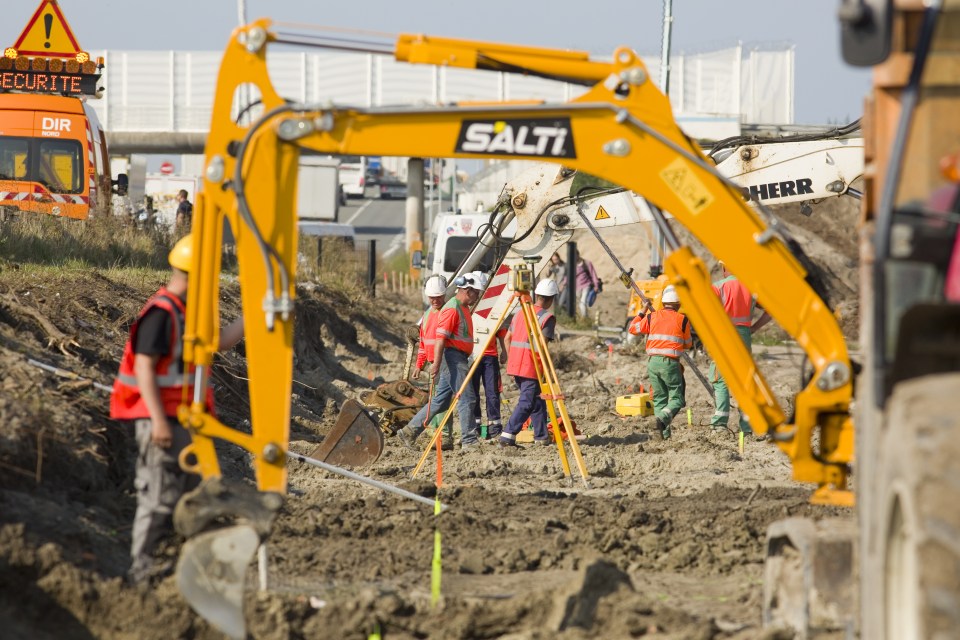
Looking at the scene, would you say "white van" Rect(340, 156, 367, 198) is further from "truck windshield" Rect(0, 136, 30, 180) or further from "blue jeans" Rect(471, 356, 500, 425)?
"blue jeans" Rect(471, 356, 500, 425)

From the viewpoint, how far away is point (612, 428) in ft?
48.8

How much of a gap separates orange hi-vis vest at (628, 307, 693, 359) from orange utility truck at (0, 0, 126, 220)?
31.2 ft

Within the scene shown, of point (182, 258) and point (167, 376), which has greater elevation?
point (182, 258)

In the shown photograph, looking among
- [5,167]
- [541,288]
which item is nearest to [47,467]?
[541,288]

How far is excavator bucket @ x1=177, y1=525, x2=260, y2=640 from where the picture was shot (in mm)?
5930

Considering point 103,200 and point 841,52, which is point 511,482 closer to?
point 841,52

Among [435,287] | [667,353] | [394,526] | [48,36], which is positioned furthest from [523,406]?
[48,36]

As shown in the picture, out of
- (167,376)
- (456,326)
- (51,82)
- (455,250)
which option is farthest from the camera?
(455,250)

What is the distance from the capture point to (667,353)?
1404 cm

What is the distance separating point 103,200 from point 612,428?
9.74 metres

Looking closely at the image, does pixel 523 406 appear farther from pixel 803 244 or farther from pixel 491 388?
pixel 803 244

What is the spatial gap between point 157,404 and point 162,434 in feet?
0.51

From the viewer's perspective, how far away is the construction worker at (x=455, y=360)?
44.4ft

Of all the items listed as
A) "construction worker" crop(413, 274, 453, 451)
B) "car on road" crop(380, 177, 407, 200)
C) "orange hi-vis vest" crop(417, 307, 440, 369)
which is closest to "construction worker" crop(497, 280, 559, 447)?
"construction worker" crop(413, 274, 453, 451)
